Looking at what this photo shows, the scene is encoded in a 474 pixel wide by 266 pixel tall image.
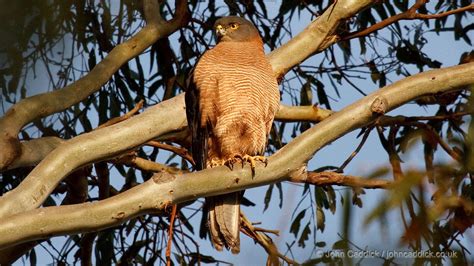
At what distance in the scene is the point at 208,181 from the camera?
2725 millimetres

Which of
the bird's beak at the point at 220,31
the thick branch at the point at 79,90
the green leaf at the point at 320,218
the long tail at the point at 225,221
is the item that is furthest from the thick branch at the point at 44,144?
the green leaf at the point at 320,218

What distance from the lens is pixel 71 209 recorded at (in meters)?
2.60

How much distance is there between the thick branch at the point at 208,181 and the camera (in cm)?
257

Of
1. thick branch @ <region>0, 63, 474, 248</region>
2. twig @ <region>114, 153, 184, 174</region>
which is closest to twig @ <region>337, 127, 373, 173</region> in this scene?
thick branch @ <region>0, 63, 474, 248</region>

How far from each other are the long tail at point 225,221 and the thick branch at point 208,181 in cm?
66

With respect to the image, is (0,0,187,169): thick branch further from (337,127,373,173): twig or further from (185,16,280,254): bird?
(337,127,373,173): twig

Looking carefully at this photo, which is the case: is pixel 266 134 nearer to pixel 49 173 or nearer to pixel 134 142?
pixel 134 142

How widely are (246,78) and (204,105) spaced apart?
0.77ft

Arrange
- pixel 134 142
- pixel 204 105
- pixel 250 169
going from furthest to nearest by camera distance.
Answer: pixel 204 105
pixel 134 142
pixel 250 169

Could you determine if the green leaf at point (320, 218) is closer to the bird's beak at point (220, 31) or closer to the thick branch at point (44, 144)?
the thick branch at point (44, 144)

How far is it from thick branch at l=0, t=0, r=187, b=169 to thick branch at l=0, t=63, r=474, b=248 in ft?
1.43

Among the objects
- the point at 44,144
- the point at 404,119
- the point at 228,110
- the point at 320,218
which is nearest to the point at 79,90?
the point at 44,144

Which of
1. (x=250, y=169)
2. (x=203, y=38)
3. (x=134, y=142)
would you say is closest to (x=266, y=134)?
(x=134, y=142)

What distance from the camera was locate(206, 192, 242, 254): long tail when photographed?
3.52 metres
